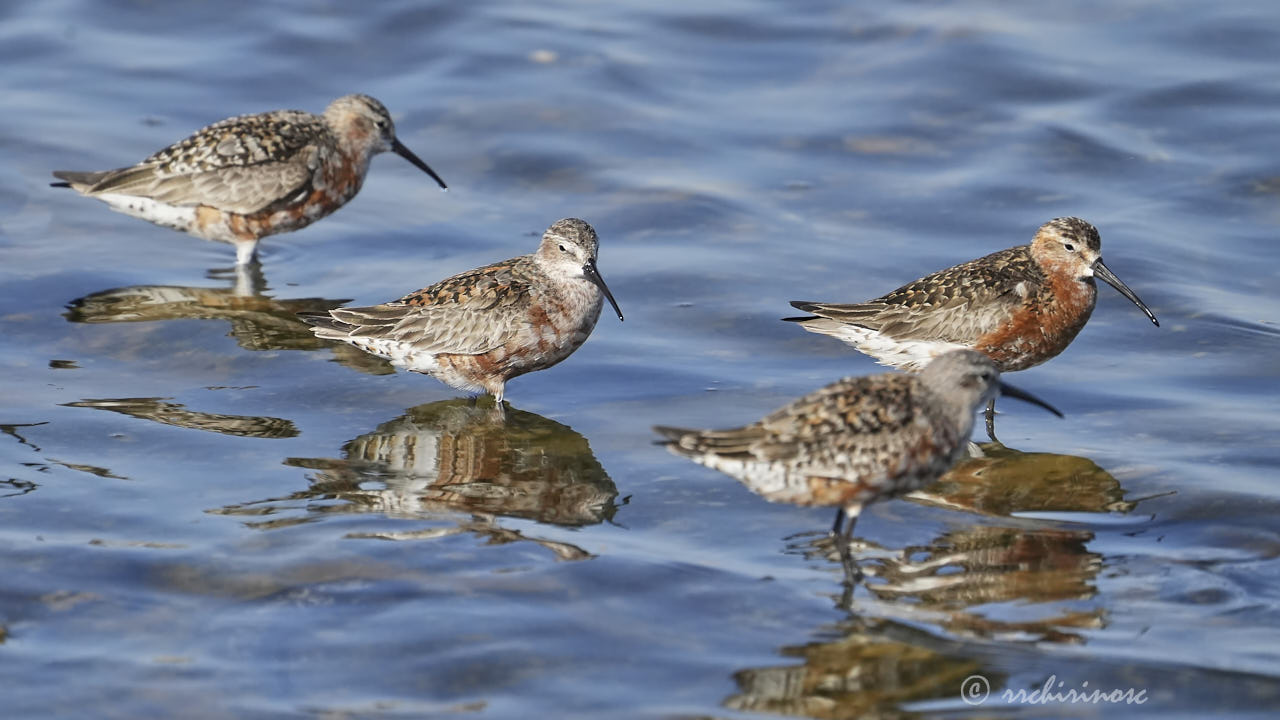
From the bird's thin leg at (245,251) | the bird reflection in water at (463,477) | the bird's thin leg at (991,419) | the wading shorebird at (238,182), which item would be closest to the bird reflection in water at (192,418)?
the bird reflection in water at (463,477)

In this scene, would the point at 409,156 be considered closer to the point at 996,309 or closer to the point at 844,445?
the point at 996,309

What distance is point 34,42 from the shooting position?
20438 millimetres

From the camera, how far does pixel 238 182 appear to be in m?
14.7

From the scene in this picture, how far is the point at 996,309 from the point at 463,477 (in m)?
4.17

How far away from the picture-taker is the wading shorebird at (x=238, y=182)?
48.3ft

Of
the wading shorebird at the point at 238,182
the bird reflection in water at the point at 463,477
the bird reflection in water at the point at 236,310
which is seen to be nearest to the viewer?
the bird reflection in water at the point at 463,477

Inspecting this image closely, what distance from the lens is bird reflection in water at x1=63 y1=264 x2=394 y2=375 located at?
1318cm

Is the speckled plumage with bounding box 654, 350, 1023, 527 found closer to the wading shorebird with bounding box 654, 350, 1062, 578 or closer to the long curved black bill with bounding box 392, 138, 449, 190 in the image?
the wading shorebird with bounding box 654, 350, 1062, 578

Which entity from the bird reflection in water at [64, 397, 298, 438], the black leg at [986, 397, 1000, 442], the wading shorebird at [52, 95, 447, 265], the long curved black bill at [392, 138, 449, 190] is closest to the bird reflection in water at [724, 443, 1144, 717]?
the black leg at [986, 397, 1000, 442]

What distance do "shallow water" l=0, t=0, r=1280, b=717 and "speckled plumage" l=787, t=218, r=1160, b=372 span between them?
60cm

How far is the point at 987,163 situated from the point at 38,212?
9.86 meters

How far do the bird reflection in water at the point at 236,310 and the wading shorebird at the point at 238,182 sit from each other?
0.58 meters

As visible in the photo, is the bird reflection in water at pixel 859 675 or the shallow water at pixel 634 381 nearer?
the bird reflection in water at pixel 859 675

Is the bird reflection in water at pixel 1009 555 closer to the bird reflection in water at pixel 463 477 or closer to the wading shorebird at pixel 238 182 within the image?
the bird reflection in water at pixel 463 477
